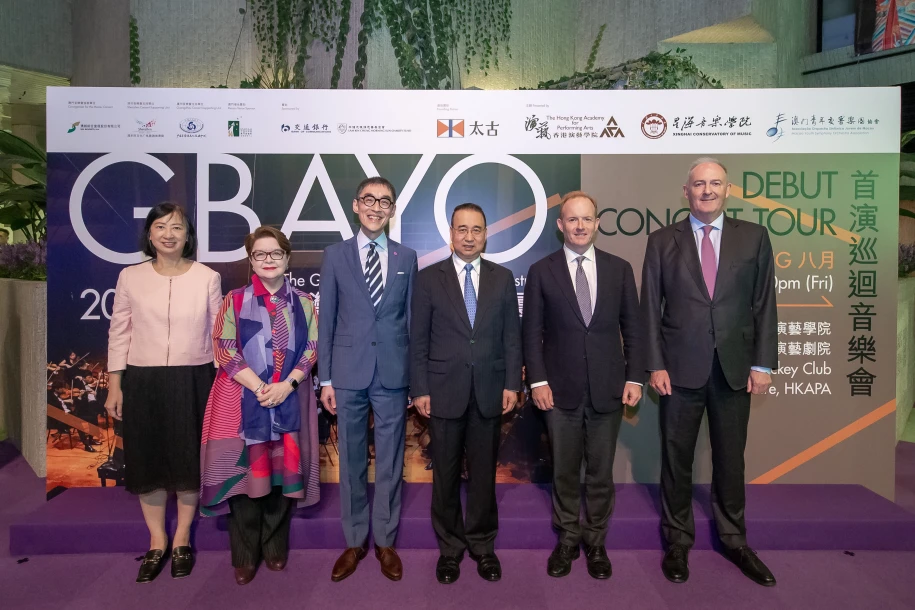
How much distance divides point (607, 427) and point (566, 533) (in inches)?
22.9

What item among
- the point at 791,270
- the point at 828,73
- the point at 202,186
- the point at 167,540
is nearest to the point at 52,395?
the point at 167,540

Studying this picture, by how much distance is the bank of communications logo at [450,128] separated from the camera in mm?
3316

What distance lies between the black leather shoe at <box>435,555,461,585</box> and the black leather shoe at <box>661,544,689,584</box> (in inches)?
40.5

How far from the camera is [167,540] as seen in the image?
9.07 feet

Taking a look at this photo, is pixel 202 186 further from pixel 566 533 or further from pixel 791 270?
pixel 791 270

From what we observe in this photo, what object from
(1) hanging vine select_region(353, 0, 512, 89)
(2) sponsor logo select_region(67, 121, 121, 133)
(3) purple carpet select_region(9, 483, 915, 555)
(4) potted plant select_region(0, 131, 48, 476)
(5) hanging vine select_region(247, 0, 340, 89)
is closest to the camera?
(3) purple carpet select_region(9, 483, 915, 555)

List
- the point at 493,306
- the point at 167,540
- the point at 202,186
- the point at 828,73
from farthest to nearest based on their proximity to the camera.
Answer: the point at 828,73
the point at 202,186
the point at 167,540
the point at 493,306

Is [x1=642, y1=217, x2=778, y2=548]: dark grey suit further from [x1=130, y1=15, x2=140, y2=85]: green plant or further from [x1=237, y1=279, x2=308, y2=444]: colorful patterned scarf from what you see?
[x1=130, y1=15, x2=140, y2=85]: green plant

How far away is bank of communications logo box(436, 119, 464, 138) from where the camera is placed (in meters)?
3.32

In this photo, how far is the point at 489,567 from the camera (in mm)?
2566

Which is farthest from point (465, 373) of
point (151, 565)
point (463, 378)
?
point (151, 565)

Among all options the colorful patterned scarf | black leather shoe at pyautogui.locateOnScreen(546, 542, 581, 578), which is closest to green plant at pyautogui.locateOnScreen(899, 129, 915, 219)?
black leather shoe at pyautogui.locateOnScreen(546, 542, 581, 578)

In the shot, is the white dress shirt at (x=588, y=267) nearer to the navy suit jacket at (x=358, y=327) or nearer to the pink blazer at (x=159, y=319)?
the navy suit jacket at (x=358, y=327)

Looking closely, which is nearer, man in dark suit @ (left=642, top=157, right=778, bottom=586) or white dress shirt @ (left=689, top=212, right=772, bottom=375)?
man in dark suit @ (left=642, top=157, right=778, bottom=586)
